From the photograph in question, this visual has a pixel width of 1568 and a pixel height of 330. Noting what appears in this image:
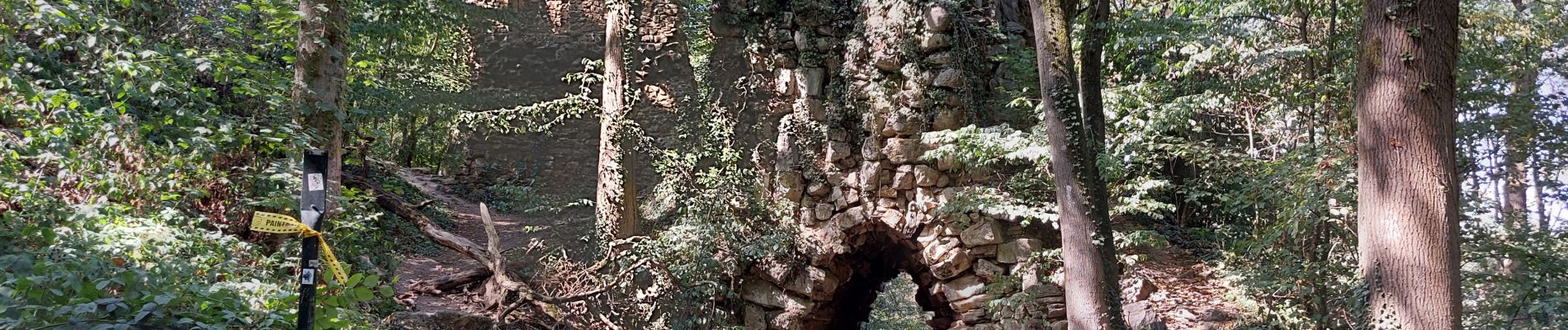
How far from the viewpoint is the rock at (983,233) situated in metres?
7.39

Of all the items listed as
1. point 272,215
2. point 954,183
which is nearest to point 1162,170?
point 954,183

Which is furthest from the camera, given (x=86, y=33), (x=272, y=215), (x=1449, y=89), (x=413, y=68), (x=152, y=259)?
(x=413, y=68)

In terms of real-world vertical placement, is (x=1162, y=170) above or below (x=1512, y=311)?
above

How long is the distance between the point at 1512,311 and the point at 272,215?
21.8 feet

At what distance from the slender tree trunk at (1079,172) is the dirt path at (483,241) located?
4588 mm

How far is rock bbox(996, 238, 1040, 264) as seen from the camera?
730 centimetres

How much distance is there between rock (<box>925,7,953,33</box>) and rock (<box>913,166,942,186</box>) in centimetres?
125

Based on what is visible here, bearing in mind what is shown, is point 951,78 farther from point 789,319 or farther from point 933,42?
point 789,319

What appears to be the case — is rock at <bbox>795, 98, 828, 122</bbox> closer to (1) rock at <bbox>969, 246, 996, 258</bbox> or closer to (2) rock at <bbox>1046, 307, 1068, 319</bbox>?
(1) rock at <bbox>969, 246, 996, 258</bbox>

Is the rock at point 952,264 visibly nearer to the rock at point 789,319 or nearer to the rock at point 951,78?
the rock at point 789,319

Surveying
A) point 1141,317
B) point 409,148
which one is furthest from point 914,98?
point 409,148

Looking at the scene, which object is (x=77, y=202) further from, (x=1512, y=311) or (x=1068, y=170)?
(x=1512, y=311)

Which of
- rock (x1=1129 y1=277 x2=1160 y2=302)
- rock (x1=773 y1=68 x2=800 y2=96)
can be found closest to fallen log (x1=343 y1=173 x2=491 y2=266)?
rock (x1=773 y1=68 x2=800 y2=96)

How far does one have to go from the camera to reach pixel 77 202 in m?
3.93
